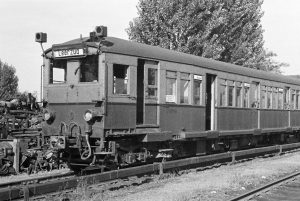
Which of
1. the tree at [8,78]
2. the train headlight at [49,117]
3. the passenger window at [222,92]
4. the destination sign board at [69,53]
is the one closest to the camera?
the destination sign board at [69,53]

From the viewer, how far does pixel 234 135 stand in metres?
17.3

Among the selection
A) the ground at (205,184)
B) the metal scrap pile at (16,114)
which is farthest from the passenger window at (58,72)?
the metal scrap pile at (16,114)

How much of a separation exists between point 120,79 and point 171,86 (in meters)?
2.29

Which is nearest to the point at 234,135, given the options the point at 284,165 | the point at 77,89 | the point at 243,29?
the point at 284,165

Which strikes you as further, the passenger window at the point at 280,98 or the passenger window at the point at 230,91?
the passenger window at the point at 280,98

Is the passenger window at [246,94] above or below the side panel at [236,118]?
above

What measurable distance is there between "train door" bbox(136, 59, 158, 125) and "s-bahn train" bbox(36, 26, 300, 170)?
0.09ft

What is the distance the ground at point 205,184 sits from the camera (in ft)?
30.6

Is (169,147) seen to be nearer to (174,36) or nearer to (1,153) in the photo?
(1,153)

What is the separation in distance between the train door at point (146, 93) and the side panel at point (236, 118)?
406 centimetres

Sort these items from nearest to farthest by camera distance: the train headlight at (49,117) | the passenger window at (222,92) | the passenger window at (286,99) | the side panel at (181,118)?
1. the train headlight at (49,117)
2. the side panel at (181,118)
3. the passenger window at (222,92)
4. the passenger window at (286,99)

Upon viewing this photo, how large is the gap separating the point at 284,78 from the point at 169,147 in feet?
34.0

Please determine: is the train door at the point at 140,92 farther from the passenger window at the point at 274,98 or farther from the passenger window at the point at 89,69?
the passenger window at the point at 274,98

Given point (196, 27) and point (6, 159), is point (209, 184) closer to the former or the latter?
point (6, 159)
